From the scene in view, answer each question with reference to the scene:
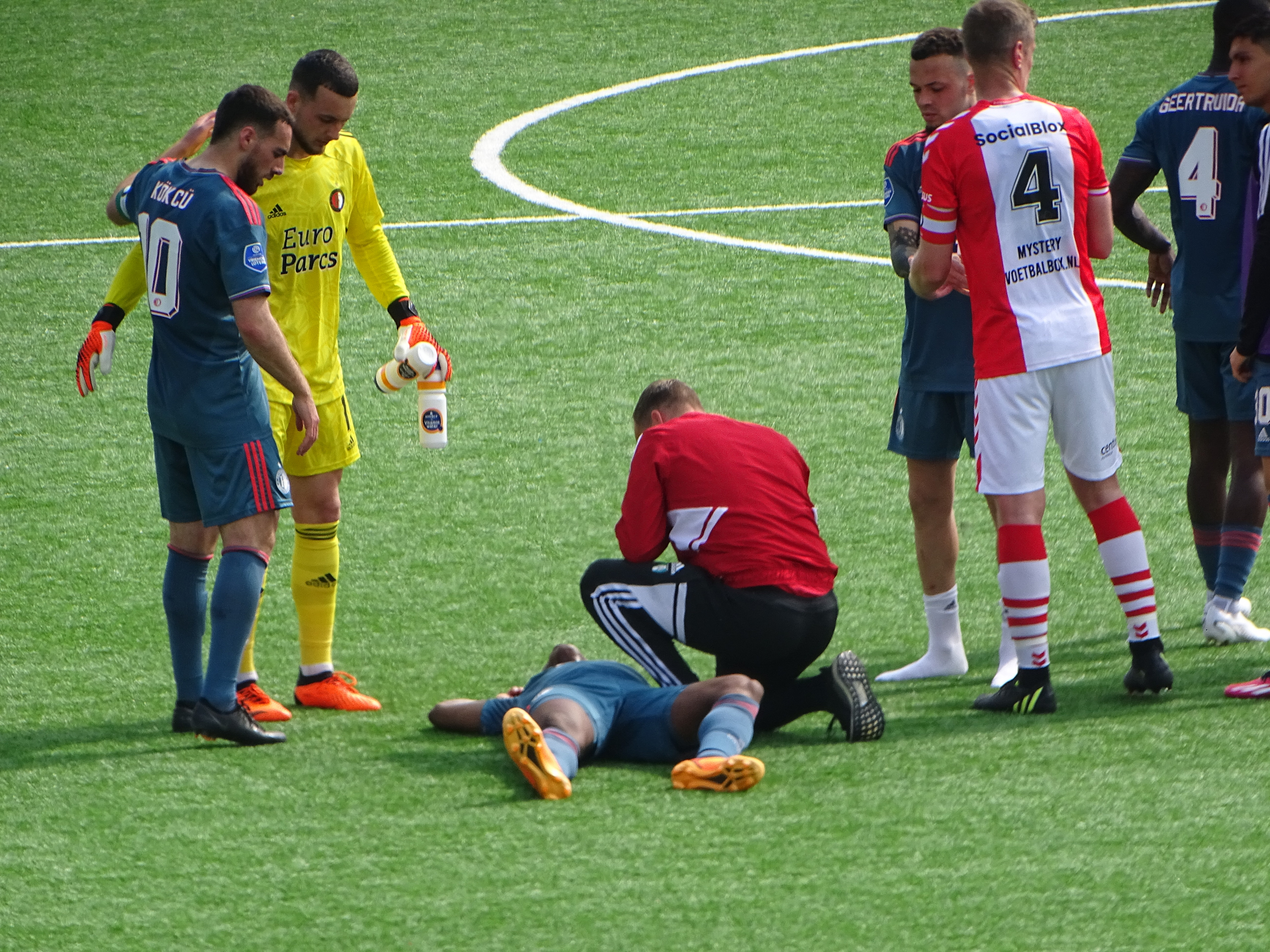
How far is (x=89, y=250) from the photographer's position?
1143 cm

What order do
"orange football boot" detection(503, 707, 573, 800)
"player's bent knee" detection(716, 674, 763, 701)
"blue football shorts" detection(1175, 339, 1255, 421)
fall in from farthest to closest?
"blue football shorts" detection(1175, 339, 1255, 421) → "player's bent knee" detection(716, 674, 763, 701) → "orange football boot" detection(503, 707, 573, 800)

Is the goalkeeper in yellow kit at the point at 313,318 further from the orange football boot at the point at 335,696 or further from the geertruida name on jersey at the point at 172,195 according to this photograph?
the geertruida name on jersey at the point at 172,195

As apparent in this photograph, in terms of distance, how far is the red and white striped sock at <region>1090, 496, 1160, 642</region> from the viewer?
4680mm

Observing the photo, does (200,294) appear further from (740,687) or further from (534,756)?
(740,687)

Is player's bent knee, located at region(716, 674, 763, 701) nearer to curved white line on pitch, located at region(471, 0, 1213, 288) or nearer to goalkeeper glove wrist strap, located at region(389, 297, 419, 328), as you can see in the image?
goalkeeper glove wrist strap, located at region(389, 297, 419, 328)

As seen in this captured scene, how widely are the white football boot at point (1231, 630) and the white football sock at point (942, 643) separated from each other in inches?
32.5

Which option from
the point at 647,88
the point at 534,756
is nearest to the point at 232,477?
the point at 534,756

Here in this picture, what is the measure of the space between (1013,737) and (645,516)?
115cm

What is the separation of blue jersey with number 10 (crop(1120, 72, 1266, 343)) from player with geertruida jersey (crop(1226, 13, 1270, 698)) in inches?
16.2

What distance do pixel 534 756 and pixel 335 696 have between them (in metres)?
1.28

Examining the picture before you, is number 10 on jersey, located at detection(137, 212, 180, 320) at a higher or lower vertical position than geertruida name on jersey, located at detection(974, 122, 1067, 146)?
lower

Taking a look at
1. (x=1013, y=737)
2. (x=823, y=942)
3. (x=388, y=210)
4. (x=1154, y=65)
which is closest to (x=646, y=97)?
(x=388, y=210)

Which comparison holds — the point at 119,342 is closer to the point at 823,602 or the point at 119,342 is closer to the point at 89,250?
the point at 89,250

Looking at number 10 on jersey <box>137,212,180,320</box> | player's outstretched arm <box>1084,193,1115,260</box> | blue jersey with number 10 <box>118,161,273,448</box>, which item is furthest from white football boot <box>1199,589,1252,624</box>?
number 10 on jersey <box>137,212,180,320</box>
